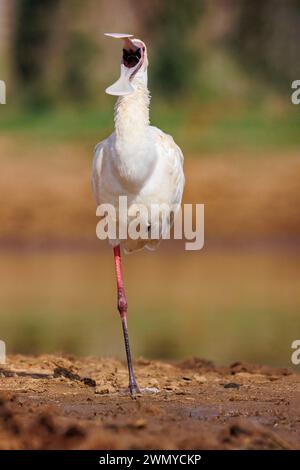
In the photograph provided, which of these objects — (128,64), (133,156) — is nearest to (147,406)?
(133,156)

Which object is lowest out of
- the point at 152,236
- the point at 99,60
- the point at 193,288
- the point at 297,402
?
the point at 297,402

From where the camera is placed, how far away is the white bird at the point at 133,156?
304 inches

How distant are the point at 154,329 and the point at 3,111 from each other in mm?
12361

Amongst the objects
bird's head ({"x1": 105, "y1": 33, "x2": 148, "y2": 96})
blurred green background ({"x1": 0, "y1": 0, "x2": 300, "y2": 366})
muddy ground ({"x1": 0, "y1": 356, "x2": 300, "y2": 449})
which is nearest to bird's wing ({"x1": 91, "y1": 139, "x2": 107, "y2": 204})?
bird's head ({"x1": 105, "y1": 33, "x2": 148, "y2": 96})

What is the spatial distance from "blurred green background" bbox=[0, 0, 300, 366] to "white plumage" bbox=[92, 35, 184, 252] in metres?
3.04

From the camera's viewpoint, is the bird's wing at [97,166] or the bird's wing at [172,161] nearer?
the bird's wing at [97,166]

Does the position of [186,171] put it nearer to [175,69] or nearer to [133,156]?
[175,69]

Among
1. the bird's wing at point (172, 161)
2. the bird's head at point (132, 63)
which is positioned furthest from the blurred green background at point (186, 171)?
the bird's head at point (132, 63)

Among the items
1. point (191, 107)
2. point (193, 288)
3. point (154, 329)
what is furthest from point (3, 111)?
point (154, 329)

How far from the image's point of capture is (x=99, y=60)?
983 inches

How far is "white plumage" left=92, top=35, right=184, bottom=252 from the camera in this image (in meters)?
7.71

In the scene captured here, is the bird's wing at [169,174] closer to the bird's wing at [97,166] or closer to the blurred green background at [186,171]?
the bird's wing at [97,166]

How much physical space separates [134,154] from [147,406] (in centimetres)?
179
